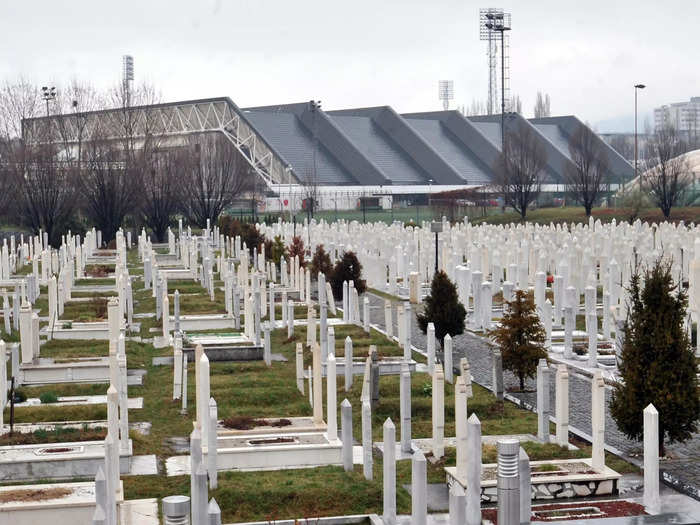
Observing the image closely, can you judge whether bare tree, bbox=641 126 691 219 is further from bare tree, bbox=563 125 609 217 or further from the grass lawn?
the grass lawn

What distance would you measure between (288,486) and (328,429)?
2.03m

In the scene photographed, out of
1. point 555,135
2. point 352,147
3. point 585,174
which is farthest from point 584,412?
point 555,135

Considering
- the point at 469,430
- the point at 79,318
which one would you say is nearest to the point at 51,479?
the point at 469,430

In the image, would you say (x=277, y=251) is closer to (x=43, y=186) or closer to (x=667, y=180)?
(x=43, y=186)

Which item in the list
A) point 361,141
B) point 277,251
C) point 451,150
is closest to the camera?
point 277,251

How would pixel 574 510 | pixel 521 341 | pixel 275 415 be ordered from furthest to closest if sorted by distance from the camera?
pixel 521 341 < pixel 275 415 < pixel 574 510

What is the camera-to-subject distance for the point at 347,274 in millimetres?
28703

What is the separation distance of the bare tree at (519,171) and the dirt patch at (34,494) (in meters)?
51.9

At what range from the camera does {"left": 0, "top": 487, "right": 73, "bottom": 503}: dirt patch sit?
1048 centimetres

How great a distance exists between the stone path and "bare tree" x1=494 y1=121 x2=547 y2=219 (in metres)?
39.5

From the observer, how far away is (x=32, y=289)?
27.3m

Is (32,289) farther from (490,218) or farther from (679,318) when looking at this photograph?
(490,218)

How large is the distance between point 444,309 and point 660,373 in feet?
25.0

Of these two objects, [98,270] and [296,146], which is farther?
[296,146]
